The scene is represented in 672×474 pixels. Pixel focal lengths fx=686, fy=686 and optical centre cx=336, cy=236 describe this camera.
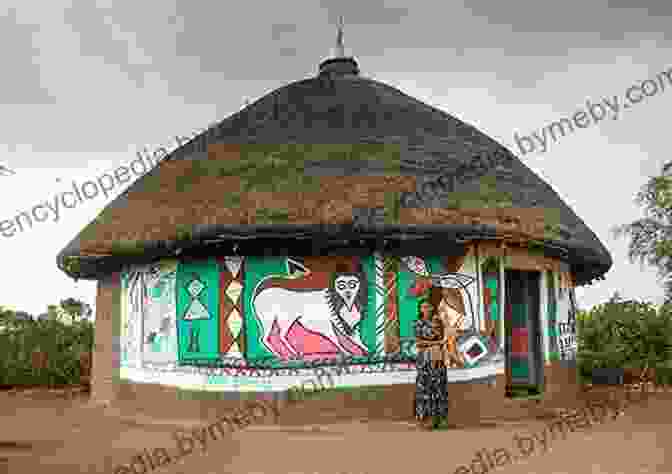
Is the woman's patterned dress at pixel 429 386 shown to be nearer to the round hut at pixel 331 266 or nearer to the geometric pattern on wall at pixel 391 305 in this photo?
the round hut at pixel 331 266

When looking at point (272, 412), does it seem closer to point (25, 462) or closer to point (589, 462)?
point (25, 462)

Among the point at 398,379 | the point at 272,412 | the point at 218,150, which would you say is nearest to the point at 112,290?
the point at 218,150

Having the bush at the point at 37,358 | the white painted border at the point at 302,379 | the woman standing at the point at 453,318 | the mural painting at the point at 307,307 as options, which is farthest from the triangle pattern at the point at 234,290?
the bush at the point at 37,358

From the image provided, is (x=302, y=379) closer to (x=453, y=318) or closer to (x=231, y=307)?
(x=231, y=307)

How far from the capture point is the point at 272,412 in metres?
9.35

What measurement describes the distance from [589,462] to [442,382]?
8.28 feet

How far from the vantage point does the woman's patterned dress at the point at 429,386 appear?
28.6 feet

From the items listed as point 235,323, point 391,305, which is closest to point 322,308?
point 391,305

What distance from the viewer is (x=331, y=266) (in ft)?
31.7

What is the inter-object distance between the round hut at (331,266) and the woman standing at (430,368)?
46 centimetres

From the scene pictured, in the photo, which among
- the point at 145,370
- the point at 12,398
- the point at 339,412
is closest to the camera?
the point at 339,412

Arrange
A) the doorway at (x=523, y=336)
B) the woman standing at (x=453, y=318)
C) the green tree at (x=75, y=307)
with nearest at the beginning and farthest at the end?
the woman standing at (x=453, y=318)
the doorway at (x=523, y=336)
the green tree at (x=75, y=307)

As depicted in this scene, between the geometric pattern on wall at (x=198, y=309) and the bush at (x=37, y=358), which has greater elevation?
the geometric pattern on wall at (x=198, y=309)

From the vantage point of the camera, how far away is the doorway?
1124 centimetres
